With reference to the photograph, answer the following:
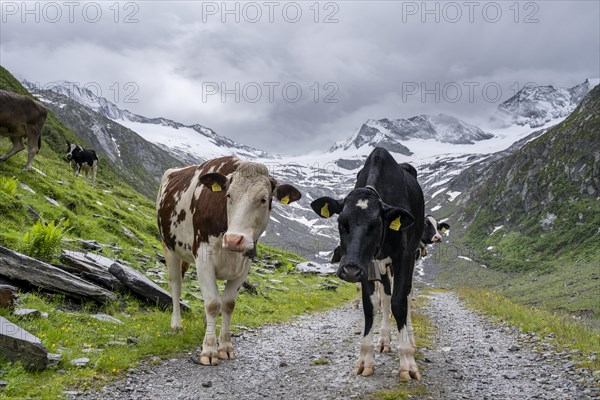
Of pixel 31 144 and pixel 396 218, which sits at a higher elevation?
pixel 396 218

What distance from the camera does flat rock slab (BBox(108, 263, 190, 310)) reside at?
13062 mm

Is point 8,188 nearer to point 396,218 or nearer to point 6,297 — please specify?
point 6,297

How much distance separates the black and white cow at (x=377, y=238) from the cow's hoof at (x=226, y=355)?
8.72 ft

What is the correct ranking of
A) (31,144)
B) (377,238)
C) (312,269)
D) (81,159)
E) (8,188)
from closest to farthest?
(377,238) → (8,188) → (31,144) → (312,269) → (81,159)

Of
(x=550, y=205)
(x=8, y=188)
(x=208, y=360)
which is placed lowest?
(x=208, y=360)

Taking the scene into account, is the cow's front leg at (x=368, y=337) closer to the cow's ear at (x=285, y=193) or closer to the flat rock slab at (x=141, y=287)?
the cow's ear at (x=285, y=193)

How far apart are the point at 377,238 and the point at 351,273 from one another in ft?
3.01

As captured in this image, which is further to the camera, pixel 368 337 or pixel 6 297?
pixel 6 297

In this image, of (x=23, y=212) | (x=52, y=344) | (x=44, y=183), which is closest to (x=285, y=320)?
(x=52, y=344)

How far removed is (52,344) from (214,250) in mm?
3292

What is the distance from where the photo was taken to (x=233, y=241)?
8.01m

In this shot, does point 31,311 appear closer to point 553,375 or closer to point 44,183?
point 553,375

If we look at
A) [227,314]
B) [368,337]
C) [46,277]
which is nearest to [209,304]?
[227,314]

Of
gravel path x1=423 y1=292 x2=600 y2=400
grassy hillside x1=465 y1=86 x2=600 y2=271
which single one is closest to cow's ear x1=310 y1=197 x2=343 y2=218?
gravel path x1=423 y1=292 x2=600 y2=400
